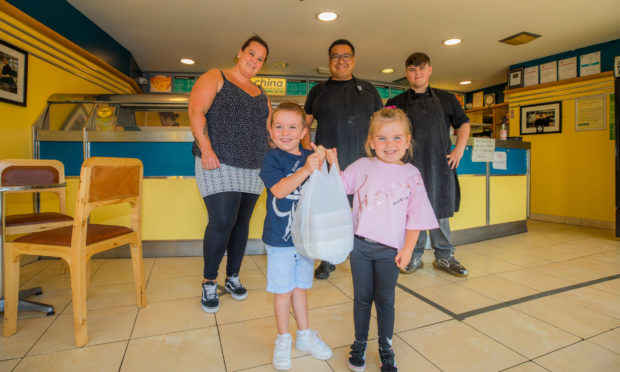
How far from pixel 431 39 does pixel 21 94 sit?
465 centimetres

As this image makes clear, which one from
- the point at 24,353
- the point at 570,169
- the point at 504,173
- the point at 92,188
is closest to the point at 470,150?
the point at 504,173

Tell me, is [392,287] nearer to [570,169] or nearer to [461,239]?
[461,239]

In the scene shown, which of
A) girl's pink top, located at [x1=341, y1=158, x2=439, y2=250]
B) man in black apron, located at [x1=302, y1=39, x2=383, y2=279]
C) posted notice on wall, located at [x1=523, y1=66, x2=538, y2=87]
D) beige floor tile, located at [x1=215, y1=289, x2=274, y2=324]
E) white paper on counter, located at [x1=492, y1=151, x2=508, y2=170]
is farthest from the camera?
posted notice on wall, located at [x1=523, y1=66, x2=538, y2=87]

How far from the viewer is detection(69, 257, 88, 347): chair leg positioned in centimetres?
138

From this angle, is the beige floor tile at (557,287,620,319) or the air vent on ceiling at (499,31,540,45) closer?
the beige floor tile at (557,287,620,319)

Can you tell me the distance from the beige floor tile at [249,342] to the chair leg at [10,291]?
938 mm

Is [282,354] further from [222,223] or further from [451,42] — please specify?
[451,42]

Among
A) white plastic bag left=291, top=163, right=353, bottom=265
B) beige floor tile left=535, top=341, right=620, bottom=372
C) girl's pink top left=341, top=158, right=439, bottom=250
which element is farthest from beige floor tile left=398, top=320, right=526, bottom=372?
white plastic bag left=291, top=163, right=353, bottom=265

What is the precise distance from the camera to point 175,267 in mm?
2594

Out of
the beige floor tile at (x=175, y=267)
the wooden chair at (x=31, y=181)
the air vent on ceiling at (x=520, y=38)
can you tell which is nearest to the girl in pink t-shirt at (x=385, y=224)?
the beige floor tile at (x=175, y=267)

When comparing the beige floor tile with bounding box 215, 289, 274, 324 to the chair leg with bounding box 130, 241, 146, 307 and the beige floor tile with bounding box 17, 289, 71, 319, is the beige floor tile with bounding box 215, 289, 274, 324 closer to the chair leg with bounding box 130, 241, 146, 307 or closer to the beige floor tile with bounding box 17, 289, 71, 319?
the chair leg with bounding box 130, 241, 146, 307

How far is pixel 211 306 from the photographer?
1744 millimetres

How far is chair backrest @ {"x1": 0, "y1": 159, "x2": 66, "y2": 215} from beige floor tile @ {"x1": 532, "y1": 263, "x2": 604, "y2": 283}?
3480 millimetres

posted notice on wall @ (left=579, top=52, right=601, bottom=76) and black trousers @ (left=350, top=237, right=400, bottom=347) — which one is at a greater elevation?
posted notice on wall @ (left=579, top=52, right=601, bottom=76)
